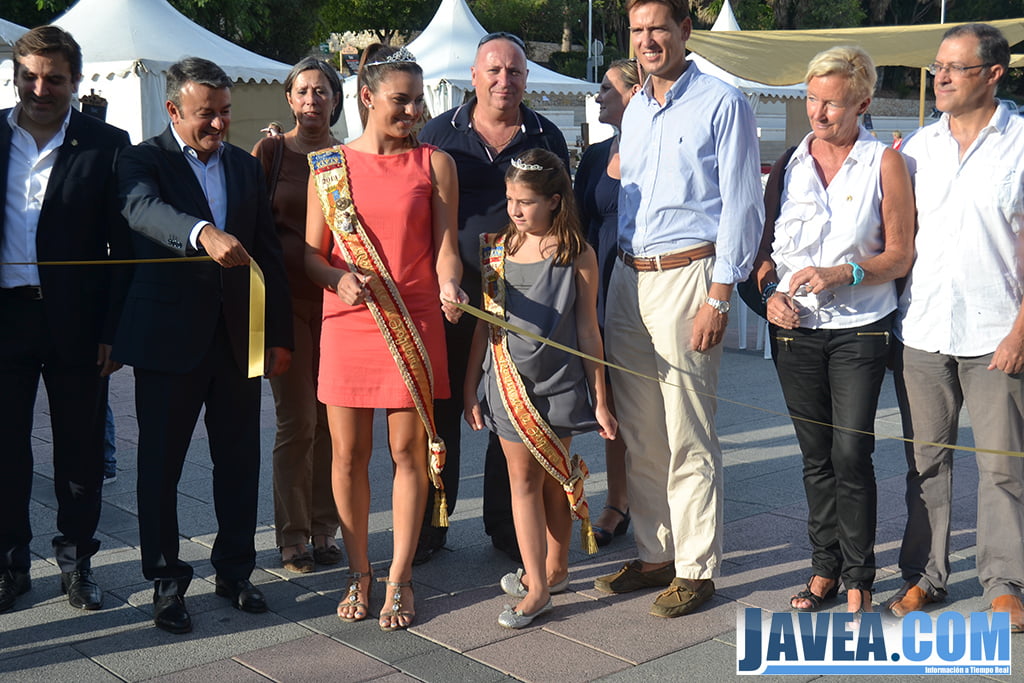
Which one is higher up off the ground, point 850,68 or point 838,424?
point 850,68

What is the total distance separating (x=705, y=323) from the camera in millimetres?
3809

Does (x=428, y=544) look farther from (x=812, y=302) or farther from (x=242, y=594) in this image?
(x=812, y=302)

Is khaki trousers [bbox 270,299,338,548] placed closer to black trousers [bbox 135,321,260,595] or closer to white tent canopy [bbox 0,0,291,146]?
black trousers [bbox 135,321,260,595]

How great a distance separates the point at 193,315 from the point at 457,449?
1409mm

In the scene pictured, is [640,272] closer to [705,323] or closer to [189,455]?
[705,323]

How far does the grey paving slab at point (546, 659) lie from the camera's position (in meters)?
3.47

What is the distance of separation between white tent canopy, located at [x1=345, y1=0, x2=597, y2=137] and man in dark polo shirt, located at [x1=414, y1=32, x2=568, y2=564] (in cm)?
1148

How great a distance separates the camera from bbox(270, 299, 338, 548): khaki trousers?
14.6 feet

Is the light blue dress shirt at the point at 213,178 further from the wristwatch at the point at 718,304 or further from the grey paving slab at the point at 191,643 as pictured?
the wristwatch at the point at 718,304

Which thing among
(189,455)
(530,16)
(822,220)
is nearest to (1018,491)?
(822,220)

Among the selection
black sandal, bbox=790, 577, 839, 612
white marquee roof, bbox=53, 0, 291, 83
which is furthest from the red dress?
white marquee roof, bbox=53, 0, 291, 83

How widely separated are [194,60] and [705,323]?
6.30 ft

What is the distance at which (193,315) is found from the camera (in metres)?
3.82

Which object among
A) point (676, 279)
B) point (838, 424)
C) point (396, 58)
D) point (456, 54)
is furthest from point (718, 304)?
point (456, 54)
